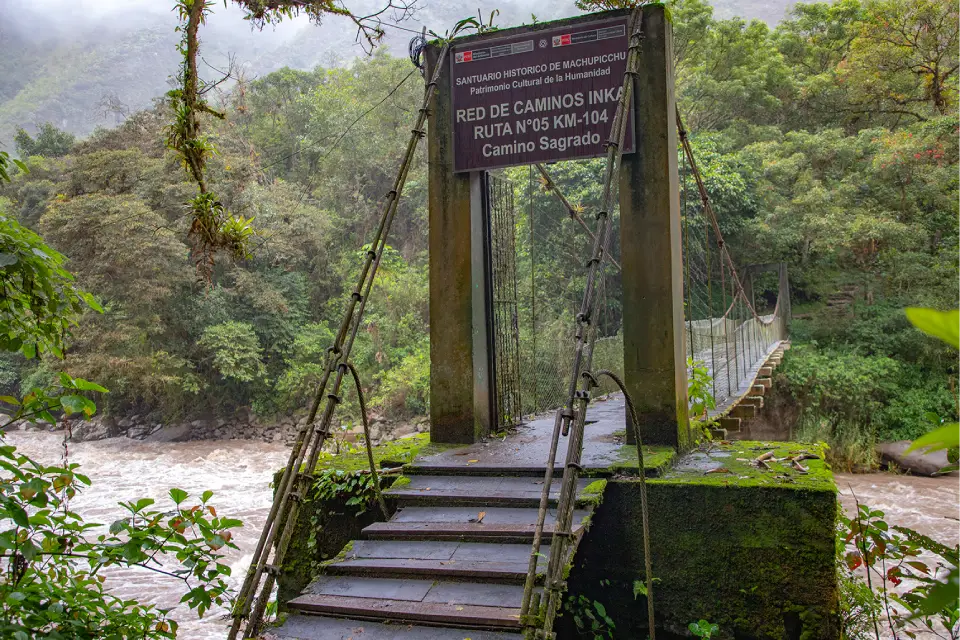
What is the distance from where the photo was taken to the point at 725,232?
1488 centimetres

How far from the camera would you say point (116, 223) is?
40.8 ft

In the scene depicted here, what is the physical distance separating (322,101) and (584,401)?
19.6m

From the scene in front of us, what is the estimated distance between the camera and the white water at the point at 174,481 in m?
6.83

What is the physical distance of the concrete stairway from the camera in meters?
2.31

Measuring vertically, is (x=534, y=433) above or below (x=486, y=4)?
below

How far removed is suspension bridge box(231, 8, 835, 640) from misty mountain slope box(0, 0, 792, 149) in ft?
80.0

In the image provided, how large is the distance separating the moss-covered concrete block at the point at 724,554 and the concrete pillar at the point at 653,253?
516 mm

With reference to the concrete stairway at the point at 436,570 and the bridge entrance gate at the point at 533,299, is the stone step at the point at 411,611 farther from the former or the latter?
the bridge entrance gate at the point at 533,299

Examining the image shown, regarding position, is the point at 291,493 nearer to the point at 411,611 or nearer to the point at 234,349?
the point at 411,611

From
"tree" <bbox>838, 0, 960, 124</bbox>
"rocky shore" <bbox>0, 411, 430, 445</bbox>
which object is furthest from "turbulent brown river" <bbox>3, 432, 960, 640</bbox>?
"tree" <bbox>838, 0, 960, 124</bbox>

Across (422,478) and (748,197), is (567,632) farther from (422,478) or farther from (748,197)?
(748,197)

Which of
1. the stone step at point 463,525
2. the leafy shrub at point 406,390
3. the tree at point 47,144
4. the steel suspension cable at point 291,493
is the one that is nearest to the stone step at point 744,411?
the stone step at point 463,525

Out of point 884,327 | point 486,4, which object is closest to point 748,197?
point 884,327

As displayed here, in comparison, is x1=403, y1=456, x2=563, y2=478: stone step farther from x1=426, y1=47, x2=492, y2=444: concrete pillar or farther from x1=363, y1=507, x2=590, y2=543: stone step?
x1=426, y1=47, x2=492, y2=444: concrete pillar
